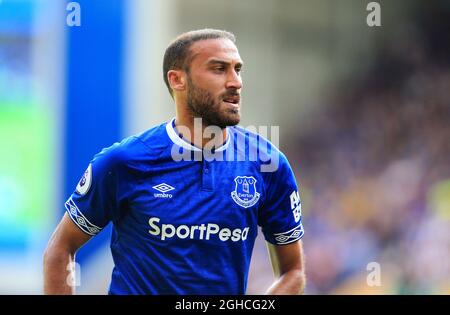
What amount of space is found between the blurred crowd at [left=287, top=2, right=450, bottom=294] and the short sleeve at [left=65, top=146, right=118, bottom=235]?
18.8 ft

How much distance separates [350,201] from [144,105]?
10.5 feet

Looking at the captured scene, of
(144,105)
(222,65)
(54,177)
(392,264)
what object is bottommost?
(392,264)

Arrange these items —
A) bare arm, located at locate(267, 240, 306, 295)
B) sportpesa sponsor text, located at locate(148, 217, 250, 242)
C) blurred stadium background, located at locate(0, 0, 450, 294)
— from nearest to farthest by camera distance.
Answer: sportpesa sponsor text, located at locate(148, 217, 250, 242) → bare arm, located at locate(267, 240, 306, 295) → blurred stadium background, located at locate(0, 0, 450, 294)

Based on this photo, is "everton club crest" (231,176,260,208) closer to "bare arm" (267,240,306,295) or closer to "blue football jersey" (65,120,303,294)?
"blue football jersey" (65,120,303,294)

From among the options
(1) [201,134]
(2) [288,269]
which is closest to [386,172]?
(2) [288,269]

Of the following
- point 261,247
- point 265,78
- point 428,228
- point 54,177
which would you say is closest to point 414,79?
point 265,78

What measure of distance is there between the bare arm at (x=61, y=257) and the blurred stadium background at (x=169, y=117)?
5625mm

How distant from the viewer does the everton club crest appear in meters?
4.11

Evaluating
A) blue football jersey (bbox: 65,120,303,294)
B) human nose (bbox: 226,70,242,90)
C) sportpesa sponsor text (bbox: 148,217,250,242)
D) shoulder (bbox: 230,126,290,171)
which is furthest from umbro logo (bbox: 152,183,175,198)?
human nose (bbox: 226,70,242,90)

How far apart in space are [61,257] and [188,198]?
72 centimetres

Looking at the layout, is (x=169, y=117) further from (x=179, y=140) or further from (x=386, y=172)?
(x=179, y=140)

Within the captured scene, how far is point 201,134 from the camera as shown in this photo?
423 cm

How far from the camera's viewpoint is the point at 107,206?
4.16 m
